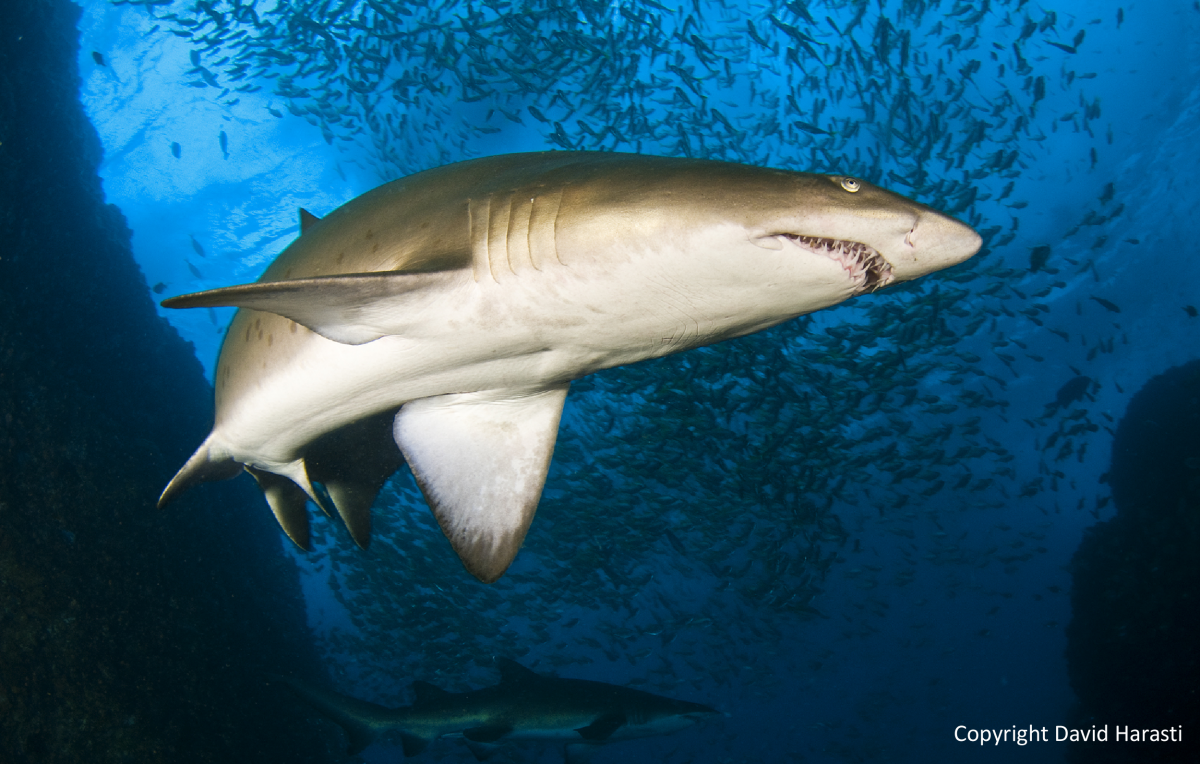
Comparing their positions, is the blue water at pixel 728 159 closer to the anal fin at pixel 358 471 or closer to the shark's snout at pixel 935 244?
the anal fin at pixel 358 471

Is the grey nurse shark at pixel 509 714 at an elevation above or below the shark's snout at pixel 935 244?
below

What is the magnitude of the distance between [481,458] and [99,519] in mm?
6118

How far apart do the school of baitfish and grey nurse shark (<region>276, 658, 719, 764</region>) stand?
3.39m

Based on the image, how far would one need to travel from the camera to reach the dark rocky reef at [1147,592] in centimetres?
1234

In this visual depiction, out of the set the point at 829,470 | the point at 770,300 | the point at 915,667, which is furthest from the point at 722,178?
the point at 915,667

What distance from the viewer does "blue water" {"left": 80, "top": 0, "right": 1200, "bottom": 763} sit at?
1043 cm

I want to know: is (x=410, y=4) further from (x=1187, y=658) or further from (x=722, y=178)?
(x=1187, y=658)

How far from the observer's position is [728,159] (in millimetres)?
A: 12344

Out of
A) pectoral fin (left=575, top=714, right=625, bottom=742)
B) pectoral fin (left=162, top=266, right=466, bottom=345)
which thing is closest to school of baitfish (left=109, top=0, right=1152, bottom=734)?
pectoral fin (left=575, top=714, right=625, bottom=742)

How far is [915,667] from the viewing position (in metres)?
57.7

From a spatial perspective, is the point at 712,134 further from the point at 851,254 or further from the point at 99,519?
the point at 99,519

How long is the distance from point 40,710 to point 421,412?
4882 mm

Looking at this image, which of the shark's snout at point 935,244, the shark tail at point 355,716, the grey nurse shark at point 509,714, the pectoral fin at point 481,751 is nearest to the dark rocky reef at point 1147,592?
the grey nurse shark at point 509,714

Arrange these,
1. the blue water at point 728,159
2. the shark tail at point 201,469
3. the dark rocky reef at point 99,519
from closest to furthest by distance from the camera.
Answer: the shark tail at point 201,469 → the dark rocky reef at point 99,519 → the blue water at point 728,159
